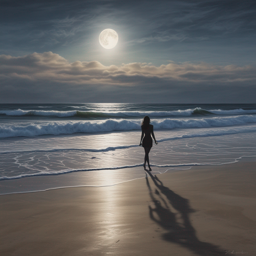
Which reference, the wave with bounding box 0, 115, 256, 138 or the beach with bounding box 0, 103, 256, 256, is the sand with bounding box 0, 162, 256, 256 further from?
the wave with bounding box 0, 115, 256, 138

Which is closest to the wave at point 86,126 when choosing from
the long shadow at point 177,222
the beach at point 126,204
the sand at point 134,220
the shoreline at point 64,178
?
the beach at point 126,204

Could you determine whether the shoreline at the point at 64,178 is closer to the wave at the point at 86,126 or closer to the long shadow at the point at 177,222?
the long shadow at the point at 177,222

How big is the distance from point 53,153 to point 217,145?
7759 millimetres

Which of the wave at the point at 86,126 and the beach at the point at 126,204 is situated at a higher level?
the wave at the point at 86,126

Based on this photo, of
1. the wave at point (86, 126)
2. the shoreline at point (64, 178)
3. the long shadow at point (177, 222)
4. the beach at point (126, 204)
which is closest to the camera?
the long shadow at point (177, 222)

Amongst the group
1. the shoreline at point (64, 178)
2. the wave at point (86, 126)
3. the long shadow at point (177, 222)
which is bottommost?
the long shadow at point (177, 222)

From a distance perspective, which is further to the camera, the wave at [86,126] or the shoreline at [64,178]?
the wave at [86,126]

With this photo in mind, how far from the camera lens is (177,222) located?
135 inches

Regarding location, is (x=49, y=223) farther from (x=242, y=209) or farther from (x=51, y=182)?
(x=242, y=209)

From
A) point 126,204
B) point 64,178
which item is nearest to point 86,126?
point 64,178

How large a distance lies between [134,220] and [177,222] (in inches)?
25.6

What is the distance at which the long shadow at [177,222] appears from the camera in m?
2.72

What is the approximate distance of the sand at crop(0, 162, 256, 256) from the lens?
276 centimetres

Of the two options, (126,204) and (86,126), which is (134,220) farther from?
(86,126)
